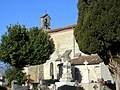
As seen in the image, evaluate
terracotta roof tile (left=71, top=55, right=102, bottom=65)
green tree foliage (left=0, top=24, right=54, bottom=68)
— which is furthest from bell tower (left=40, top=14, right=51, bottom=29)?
green tree foliage (left=0, top=24, right=54, bottom=68)

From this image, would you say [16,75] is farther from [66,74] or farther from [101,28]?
[101,28]

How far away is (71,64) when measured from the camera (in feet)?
134

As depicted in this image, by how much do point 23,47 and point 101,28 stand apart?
55.4 feet

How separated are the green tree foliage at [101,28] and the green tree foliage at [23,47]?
583 inches

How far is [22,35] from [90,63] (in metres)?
11.3

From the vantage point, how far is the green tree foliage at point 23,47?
30734 millimetres

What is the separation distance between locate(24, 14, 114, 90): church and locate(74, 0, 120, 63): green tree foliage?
814 inches

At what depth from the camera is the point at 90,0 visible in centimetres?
1703

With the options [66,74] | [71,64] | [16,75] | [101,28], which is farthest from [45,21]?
[101,28]

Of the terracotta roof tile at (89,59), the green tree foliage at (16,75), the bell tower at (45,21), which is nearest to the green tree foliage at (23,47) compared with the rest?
the green tree foliage at (16,75)

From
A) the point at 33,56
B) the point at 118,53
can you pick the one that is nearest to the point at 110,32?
the point at 118,53

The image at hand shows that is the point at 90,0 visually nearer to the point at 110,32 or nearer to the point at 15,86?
the point at 110,32

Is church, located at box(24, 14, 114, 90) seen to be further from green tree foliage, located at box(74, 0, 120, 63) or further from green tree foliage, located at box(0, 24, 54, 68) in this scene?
green tree foliage, located at box(74, 0, 120, 63)

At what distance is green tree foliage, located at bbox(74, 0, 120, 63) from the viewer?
15.5 metres
